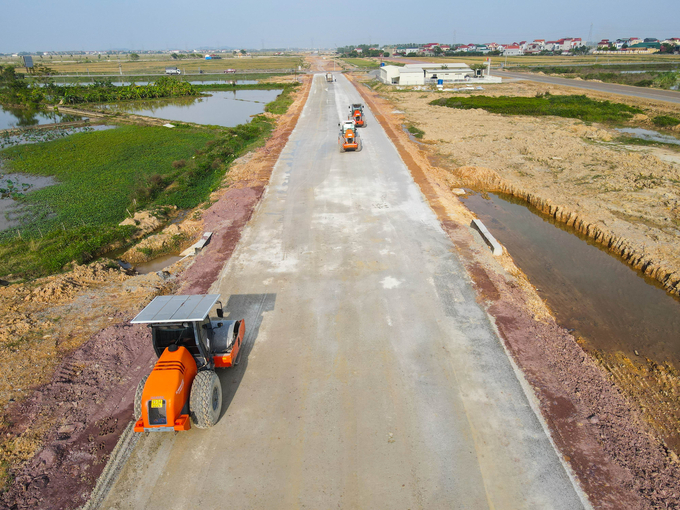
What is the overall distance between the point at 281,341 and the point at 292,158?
17215mm

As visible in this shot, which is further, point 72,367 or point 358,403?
point 72,367

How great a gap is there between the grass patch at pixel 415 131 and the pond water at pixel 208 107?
18.9 meters

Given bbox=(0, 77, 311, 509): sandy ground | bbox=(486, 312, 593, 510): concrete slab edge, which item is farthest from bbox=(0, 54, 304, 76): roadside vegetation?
bbox=(486, 312, 593, 510): concrete slab edge

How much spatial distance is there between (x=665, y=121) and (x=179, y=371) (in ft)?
143

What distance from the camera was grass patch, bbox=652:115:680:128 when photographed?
34.1 metres

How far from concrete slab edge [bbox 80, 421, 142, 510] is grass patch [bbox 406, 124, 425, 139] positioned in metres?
28.2

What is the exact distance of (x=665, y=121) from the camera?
34281 millimetres

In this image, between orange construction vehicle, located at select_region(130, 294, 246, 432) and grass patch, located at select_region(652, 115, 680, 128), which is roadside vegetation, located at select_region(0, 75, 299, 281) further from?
grass patch, located at select_region(652, 115, 680, 128)

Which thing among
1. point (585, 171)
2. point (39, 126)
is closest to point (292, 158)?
point (585, 171)

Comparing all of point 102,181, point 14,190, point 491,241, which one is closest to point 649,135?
point 491,241

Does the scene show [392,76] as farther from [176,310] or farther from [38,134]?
[176,310]

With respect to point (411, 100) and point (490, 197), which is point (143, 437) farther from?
point (411, 100)

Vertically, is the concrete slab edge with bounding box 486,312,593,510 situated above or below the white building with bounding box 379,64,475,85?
below

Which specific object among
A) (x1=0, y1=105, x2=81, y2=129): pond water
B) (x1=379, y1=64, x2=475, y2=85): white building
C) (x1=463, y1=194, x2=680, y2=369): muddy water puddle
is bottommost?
(x1=463, y1=194, x2=680, y2=369): muddy water puddle
